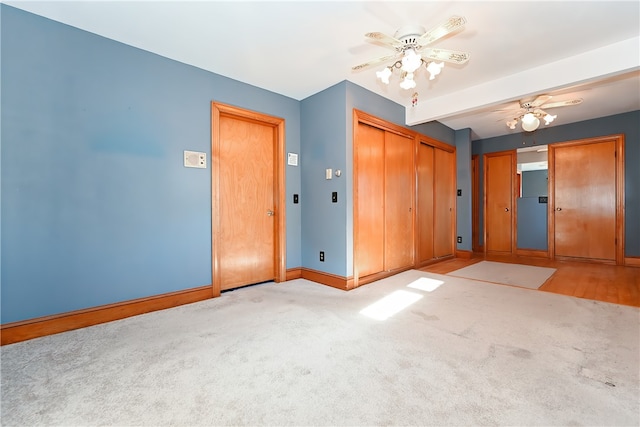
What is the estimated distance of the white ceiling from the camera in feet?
6.64

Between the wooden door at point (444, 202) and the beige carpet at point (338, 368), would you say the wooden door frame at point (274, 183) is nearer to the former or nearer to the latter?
the beige carpet at point (338, 368)

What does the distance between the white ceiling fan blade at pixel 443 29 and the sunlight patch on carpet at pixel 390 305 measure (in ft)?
7.52

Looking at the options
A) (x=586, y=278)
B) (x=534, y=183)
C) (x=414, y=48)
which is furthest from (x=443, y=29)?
(x=534, y=183)

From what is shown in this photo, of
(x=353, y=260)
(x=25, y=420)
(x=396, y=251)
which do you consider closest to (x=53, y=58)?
(x=25, y=420)

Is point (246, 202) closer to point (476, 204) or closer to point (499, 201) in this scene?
point (476, 204)

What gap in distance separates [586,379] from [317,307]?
6.22ft

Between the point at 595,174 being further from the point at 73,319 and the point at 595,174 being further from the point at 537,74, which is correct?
the point at 73,319

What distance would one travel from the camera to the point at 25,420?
1.21 metres

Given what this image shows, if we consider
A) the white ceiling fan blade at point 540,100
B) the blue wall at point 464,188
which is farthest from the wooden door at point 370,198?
the blue wall at point 464,188

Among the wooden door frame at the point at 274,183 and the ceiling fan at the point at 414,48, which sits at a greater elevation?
the ceiling fan at the point at 414,48

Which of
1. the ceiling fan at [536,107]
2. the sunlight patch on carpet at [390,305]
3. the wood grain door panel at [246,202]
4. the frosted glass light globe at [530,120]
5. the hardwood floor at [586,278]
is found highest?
the ceiling fan at [536,107]

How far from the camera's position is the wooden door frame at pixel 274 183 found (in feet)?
9.70

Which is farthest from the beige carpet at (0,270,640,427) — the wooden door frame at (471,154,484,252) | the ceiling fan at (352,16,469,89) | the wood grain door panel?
the wooden door frame at (471,154,484,252)

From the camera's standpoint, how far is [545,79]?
2.90m
